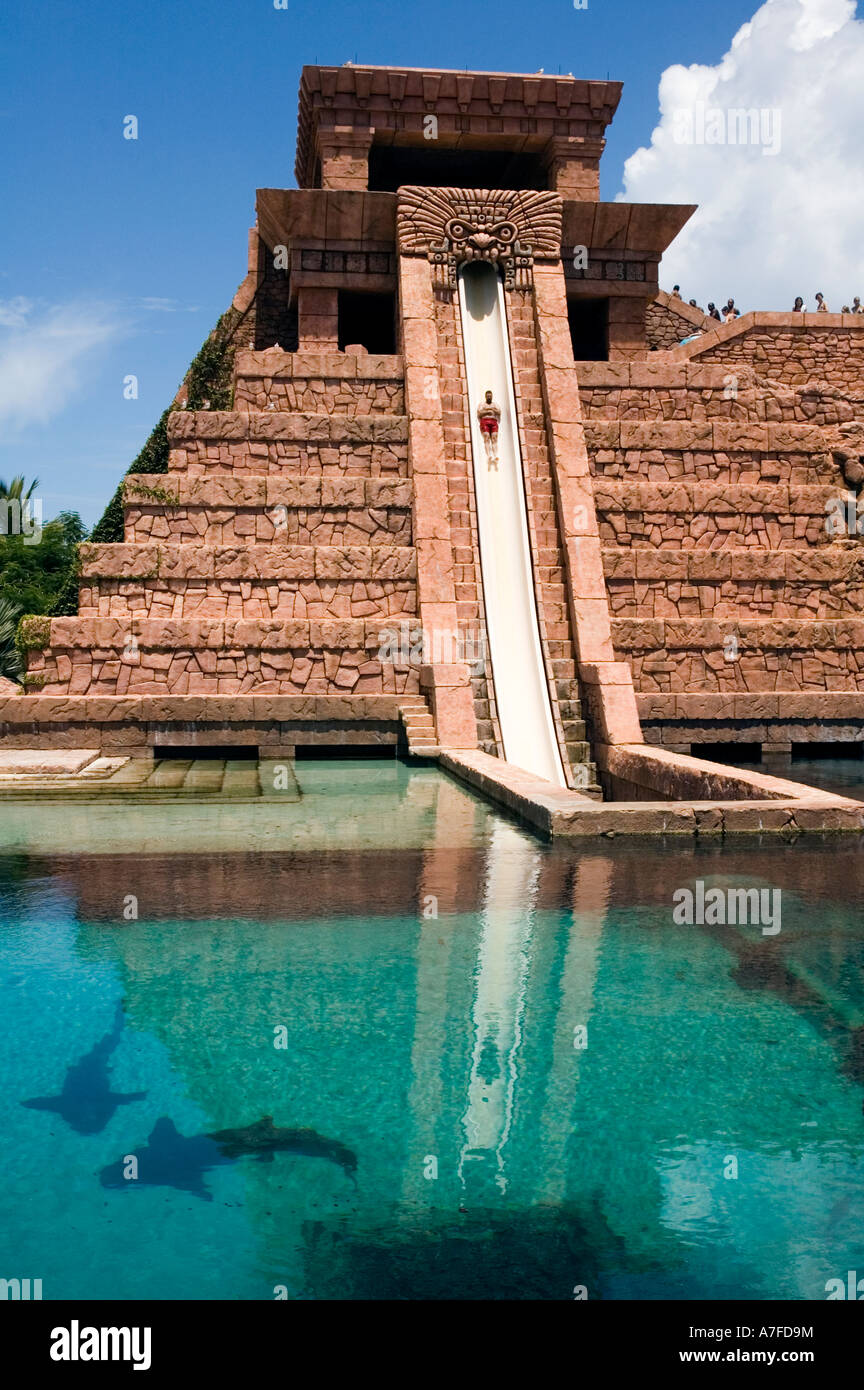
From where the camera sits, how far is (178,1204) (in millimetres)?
3354

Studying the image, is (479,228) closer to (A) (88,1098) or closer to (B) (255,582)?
(B) (255,582)

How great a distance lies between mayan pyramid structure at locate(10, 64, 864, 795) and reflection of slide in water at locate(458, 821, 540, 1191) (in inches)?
216

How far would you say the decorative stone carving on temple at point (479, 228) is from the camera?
17.2 m

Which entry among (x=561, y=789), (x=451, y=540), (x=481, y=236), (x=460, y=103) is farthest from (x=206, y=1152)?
(x=460, y=103)

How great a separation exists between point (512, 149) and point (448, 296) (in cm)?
547

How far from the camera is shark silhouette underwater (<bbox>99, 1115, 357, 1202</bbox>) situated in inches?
138

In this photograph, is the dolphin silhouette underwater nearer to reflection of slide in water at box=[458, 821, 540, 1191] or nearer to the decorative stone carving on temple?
reflection of slide in water at box=[458, 821, 540, 1191]

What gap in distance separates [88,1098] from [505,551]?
11613mm

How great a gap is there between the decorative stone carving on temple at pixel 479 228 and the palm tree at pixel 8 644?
796cm

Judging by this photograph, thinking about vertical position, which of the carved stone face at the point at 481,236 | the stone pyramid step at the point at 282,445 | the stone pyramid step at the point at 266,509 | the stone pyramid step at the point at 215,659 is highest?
the carved stone face at the point at 481,236

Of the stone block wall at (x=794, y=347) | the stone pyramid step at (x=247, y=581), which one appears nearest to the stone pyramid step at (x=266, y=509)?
the stone pyramid step at (x=247, y=581)

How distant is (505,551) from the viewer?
49.5ft

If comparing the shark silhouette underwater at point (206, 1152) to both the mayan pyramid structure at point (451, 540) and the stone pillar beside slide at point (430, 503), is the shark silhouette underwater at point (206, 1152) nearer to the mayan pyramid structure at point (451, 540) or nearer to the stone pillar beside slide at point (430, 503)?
the mayan pyramid structure at point (451, 540)
